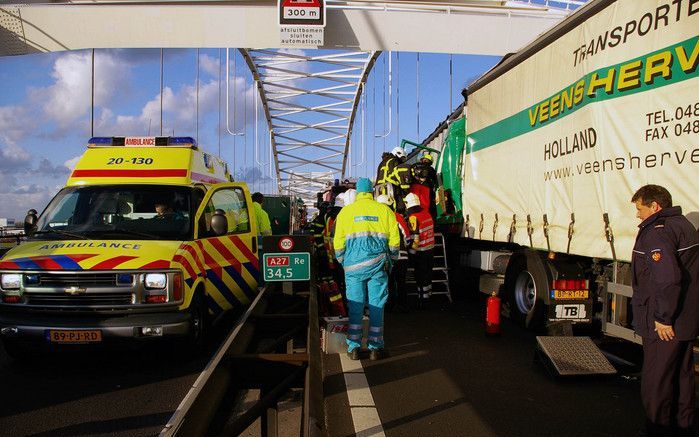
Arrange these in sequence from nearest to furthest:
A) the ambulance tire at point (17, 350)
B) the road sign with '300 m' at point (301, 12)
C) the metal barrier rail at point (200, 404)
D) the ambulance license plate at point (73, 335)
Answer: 1. the metal barrier rail at point (200, 404)
2. the ambulance license plate at point (73, 335)
3. the ambulance tire at point (17, 350)
4. the road sign with '300 m' at point (301, 12)

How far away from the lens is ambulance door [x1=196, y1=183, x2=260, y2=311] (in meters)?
7.00

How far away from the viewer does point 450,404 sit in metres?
4.84

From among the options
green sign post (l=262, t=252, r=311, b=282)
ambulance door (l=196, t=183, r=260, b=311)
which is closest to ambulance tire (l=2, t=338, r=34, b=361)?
ambulance door (l=196, t=183, r=260, b=311)

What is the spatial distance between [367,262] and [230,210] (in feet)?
8.50

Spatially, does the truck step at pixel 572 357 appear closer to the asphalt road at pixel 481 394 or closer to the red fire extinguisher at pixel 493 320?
the asphalt road at pixel 481 394

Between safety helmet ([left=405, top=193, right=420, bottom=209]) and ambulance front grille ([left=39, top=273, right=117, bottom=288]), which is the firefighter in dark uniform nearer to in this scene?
ambulance front grille ([left=39, top=273, right=117, bottom=288])

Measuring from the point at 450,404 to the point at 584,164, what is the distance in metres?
2.94

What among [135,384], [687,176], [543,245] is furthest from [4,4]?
[687,176]

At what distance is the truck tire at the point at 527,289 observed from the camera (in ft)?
23.1

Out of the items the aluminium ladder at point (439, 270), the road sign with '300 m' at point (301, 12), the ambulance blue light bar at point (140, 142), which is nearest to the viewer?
the ambulance blue light bar at point (140, 142)

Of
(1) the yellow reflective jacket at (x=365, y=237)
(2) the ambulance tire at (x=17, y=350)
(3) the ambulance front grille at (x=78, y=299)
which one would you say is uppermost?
(1) the yellow reflective jacket at (x=365, y=237)

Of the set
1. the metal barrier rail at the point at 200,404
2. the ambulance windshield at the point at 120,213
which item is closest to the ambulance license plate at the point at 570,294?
the ambulance windshield at the point at 120,213

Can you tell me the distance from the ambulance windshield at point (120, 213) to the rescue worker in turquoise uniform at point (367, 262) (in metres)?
1.89

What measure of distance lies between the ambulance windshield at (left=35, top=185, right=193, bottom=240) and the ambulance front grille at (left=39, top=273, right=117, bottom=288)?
754mm
